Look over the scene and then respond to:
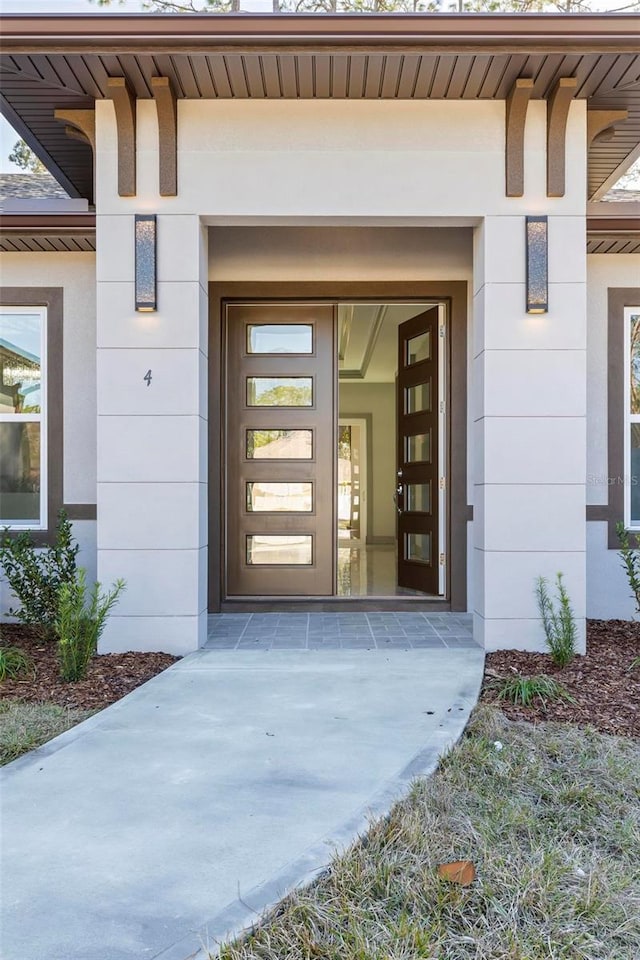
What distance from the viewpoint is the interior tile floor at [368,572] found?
6195mm

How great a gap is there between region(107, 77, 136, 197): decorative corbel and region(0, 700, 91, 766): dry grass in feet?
10.9

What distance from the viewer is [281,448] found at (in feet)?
19.8

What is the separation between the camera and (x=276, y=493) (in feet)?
19.8

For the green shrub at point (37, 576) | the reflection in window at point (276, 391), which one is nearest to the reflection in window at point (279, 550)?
the reflection in window at point (276, 391)

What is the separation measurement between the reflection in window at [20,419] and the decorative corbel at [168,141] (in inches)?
75.3

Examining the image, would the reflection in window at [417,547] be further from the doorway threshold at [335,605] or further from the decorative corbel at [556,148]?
the decorative corbel at [556,148]

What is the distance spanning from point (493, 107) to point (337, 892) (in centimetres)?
463

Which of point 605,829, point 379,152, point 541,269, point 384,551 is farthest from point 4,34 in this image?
point 384,551

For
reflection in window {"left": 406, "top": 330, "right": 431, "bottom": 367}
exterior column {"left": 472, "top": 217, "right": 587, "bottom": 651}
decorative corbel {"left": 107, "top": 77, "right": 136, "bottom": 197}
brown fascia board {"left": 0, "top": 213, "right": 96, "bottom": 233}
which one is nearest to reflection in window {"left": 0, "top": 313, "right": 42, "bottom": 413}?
brown fascia board {"left": 0, "top": 213, "right": 96, "bottom": 233}

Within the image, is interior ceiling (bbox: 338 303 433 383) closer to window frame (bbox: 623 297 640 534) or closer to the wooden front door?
the wooden front door

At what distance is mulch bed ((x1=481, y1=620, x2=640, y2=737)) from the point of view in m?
3.29

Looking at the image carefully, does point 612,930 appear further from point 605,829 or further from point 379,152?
point 379,152

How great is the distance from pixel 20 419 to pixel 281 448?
2305mm

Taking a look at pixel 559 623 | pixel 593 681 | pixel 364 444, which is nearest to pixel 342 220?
pixel 559 623
